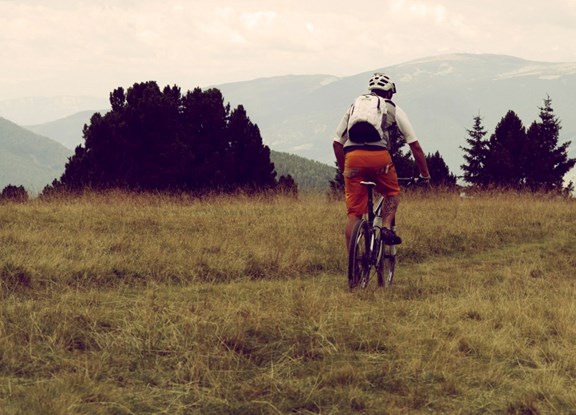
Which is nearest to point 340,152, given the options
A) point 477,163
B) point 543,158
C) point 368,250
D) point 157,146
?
point 368,250

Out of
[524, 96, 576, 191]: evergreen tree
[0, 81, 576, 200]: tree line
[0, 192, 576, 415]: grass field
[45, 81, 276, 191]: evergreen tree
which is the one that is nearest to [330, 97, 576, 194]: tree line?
[524, 96, 576, 191]: evergreen tree

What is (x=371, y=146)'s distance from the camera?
22.1 feet

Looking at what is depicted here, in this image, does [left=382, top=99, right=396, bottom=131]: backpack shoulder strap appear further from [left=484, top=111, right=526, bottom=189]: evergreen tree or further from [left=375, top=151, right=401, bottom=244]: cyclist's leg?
[left=484, top=111, right=526, bottom=189]: evergreen tree

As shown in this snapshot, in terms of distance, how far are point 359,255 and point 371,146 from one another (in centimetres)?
118

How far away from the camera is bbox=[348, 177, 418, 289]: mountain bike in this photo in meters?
6.68

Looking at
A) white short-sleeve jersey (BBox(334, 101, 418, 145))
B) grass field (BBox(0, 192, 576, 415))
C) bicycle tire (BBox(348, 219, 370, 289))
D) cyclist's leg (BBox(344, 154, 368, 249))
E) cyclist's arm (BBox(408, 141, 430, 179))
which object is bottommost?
grass field (BBox(0, 192, 576, 415))

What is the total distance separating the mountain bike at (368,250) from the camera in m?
6.68

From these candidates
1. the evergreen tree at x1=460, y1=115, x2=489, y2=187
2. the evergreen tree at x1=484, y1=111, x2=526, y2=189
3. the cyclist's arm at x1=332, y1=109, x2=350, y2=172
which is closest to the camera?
A: the cyclist's arm at x1=332, y1=109, x2=350, y2=172

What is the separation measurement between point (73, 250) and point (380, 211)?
3.99 meters

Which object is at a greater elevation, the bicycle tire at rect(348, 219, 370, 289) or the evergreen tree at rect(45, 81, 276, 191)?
the evergreen tree at rect(45, 81, 276, 191)

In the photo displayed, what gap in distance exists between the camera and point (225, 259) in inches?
338

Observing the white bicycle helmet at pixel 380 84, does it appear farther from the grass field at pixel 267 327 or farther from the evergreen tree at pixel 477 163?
the evergreen tree at pixel 477 163

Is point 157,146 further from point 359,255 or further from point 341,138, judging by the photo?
point 359,255

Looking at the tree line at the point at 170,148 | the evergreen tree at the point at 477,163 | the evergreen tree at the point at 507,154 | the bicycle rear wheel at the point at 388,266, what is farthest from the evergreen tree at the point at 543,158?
the bicycle rear wheel at the point at 388,266
